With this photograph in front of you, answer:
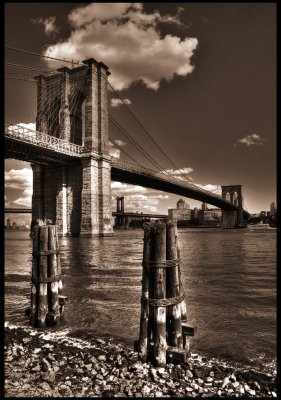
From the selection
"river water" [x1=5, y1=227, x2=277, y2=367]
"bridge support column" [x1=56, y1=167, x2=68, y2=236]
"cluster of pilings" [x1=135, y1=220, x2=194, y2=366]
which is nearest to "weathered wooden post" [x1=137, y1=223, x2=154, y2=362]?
"cluster of pilings" [x1=135, y1=220, x2=194, y2=366]

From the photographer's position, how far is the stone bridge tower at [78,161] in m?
34.6

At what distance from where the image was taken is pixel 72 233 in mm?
35312

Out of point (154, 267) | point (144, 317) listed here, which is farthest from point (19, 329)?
point (154, 267)

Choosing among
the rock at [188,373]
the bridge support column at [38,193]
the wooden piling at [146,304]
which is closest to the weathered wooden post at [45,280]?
the wooden piling at [146,304]

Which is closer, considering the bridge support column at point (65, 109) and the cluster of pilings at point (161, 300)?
the cluster of pilings at point (161, 300)

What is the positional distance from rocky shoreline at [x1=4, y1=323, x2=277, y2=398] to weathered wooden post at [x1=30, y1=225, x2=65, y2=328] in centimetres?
104

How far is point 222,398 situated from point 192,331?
0.94 metres

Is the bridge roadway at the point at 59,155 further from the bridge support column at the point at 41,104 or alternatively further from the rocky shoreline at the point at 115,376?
the rocky shoreline at the point at 115,376

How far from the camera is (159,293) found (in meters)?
4.12

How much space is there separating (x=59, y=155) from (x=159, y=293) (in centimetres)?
3111

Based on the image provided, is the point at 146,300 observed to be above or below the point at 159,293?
below

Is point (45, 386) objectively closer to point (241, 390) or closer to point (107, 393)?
point (107, 393)

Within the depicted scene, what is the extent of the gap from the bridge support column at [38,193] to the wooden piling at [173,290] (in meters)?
36.5

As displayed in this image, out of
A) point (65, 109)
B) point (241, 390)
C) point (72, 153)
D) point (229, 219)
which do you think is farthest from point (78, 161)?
point (229, 219)
